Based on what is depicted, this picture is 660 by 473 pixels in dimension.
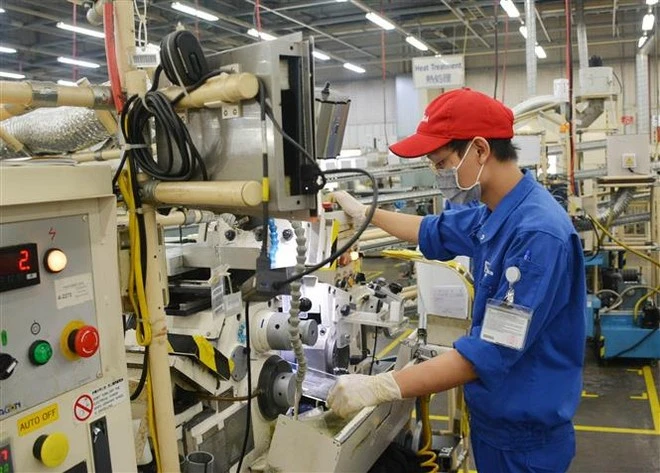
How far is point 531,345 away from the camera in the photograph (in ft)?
5.42

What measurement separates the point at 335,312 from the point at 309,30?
7.78m

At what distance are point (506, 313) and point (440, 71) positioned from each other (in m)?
4.51

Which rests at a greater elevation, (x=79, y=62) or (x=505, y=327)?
(x=79, y=62)

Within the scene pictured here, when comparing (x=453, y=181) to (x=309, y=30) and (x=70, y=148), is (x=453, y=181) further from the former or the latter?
(x=309, y=30)

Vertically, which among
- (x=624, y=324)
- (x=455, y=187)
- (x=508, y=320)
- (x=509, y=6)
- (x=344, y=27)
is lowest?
(x=624, y=324)

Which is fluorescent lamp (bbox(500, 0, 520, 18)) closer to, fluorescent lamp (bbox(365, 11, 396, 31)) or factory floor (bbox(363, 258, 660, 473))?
fluorescent lamp (bbox(365, 11, 396, 31))

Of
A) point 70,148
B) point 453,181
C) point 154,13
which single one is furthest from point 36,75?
point 453,181

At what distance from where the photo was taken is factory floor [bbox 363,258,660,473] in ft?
11.1

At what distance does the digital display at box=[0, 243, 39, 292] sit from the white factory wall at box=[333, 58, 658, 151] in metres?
10.3

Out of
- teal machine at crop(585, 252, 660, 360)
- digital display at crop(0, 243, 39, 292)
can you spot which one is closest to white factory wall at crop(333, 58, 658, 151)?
teal machine at crop(585, 252, 660, 360)

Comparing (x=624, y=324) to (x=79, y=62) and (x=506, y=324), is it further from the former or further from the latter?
(x=79, y=62)

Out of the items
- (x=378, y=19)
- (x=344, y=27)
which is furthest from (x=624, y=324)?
(x=344, y=27)

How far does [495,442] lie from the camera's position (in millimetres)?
1758

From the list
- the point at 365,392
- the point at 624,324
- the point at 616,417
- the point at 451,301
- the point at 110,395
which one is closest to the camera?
the point at 110,395
